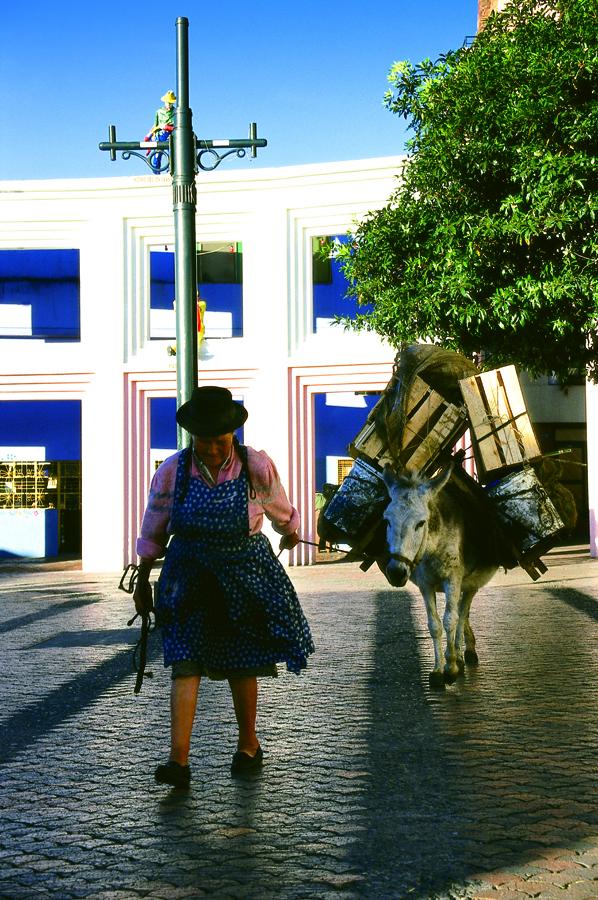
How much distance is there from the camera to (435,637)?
8.71 meters

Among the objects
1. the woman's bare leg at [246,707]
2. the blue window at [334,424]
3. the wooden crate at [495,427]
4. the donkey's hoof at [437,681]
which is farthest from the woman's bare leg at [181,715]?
the blue window at [334,424]

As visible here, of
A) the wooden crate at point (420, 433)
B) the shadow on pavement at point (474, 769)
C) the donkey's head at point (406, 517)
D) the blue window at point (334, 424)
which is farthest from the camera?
the blue window at point (334, 424)

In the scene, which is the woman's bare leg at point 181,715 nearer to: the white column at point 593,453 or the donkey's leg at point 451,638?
the donkey's leg at point 451,638

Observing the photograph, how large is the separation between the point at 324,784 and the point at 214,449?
1.57 meters

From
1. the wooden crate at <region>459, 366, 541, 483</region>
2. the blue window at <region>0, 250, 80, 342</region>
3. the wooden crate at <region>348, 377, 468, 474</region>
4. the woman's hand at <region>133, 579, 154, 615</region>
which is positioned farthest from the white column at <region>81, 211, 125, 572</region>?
the woman's hand at <region>133, 579, 154, 615</region>

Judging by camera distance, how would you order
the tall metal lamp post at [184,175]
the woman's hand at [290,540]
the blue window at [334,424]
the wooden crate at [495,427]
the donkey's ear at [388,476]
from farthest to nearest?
the blue window at [334,424], the tall metal lamp post at [184,175], the wooden crate at [495,427], the donkey's ear at [388,476], the woman's hand at [290,540]

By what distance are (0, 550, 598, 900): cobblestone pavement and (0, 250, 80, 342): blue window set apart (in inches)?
701

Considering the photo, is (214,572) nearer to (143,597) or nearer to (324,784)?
(143,597)

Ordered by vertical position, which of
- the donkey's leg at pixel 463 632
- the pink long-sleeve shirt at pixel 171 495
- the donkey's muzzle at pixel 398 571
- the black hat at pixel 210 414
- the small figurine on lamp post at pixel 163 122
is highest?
the small figurine on lamp post at pixel 163 122

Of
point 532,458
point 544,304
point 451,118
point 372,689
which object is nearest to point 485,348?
point 544,304

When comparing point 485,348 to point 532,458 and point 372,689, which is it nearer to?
point 532,458

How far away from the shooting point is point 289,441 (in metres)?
25.4

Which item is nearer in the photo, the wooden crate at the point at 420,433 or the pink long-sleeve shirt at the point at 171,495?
the pink long-sleeve shirt at the point at 171,495

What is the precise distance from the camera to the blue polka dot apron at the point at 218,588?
5.74 metres
